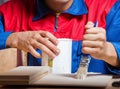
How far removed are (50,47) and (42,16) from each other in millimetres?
427

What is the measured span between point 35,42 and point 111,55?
0.29m

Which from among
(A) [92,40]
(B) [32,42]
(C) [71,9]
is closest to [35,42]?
(B) [32,42]

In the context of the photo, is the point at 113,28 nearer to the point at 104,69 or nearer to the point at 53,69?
the point at 104,69

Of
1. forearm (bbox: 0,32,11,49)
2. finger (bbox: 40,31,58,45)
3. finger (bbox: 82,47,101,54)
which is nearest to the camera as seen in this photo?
finger (bbox: 82,47,101,54)

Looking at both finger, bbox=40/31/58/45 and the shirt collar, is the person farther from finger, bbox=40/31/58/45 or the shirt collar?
finger, bbox=40/31/58/45

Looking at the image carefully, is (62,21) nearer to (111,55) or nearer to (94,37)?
(111,55)

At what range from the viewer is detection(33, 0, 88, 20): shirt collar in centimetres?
139

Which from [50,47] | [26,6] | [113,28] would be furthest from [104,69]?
[26,6]

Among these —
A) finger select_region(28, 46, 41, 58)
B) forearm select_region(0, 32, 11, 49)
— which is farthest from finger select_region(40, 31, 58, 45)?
forearm select_region(0, 32, 11, 49)

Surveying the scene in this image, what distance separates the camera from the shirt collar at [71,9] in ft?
4.56

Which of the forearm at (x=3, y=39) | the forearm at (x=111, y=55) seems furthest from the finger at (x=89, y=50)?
the forearm at (x=3, y=39)

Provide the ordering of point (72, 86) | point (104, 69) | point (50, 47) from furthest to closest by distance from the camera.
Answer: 1. point (104, 69)
2. point (50, 47)
3. point (72, 86)

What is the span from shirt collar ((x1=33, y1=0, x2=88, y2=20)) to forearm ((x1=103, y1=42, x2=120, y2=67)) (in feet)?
1.16

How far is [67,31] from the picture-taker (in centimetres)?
137
